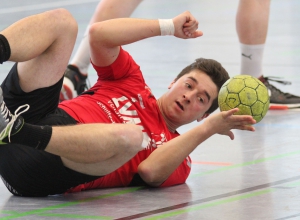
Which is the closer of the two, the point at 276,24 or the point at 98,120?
the point at 98,120

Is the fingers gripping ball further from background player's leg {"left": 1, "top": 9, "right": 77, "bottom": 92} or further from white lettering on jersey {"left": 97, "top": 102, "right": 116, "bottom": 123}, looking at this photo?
background player's leg {"left": 1, "top": 9, "right": 77, "bottom": 92}

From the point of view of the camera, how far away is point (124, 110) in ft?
11.2

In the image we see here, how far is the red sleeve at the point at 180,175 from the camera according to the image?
3266mm

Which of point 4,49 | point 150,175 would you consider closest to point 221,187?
point 150,175

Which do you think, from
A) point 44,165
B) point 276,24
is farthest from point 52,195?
point 276,24

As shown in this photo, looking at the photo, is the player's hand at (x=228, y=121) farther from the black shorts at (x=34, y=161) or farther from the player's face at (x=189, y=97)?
the black shorts at (x=34, y=161)

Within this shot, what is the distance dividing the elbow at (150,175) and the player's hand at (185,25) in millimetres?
687

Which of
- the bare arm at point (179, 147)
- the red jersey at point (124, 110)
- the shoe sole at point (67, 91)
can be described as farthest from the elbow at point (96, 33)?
the shoe sole at point (67, 91)

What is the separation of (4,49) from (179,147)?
0.86 metres

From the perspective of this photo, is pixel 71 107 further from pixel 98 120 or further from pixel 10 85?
pixel 10 85

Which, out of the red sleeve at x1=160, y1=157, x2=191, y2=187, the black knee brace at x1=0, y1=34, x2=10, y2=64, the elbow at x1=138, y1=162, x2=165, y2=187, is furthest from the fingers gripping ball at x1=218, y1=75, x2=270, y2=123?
the black knee brace at x1=0, y1=34, x2=10, y2=64

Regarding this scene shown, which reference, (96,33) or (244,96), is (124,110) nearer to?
(96,33)

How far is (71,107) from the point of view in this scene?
11.0 feet

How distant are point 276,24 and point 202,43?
1.49 m
